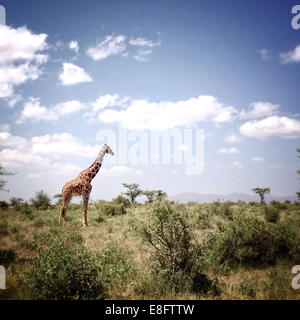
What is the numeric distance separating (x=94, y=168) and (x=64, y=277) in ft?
30.3

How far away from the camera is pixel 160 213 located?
5.29 meters

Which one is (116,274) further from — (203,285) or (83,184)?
(83,184)

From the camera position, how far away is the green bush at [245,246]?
7.16 metres

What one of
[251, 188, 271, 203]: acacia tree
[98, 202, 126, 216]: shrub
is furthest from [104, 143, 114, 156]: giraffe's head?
[251, 188, 271, 203]: acacia tree

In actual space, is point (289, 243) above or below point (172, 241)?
below

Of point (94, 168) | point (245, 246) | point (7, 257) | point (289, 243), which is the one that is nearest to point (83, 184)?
point (94, 168)

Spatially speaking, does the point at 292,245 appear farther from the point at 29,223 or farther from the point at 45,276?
the point at 29,223

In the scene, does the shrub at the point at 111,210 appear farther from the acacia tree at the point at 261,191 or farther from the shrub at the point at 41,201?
the acacia tree at the point at 261,191

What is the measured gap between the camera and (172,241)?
550 centimetres

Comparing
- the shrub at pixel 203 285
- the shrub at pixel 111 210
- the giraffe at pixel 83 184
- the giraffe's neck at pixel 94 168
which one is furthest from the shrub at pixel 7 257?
the shrub at pixel 111 210

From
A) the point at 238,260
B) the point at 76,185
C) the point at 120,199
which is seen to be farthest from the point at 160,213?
the point at 120,199

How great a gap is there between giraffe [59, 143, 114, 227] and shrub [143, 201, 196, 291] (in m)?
8.07

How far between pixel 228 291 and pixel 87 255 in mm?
3292

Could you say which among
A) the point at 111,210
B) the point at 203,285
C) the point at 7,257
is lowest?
the point at 7,257
